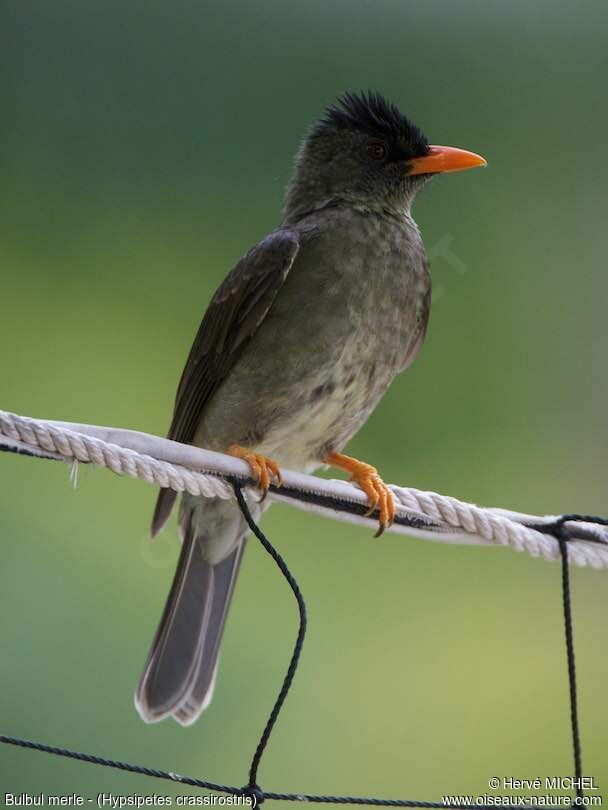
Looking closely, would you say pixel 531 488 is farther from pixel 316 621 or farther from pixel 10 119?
pixel 10 119

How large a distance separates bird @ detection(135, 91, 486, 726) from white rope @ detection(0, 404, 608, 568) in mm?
538

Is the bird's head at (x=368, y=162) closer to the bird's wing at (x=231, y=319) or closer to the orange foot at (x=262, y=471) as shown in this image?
the bird's wing at (x=231, y=319)

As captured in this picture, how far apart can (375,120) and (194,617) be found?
146 centimetres

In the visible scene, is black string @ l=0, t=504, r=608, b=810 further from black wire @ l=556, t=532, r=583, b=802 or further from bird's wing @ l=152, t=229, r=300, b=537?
bird's wing @ l=152, t=229, r=300, b=537

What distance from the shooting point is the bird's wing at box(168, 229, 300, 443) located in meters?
2.89

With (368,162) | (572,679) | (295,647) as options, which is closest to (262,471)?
(295,647)

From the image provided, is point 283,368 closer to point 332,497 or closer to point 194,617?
point 194,617

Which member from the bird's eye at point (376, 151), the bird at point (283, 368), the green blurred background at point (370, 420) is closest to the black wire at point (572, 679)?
the bird at point (283, 368)

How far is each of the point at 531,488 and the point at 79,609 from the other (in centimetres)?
238

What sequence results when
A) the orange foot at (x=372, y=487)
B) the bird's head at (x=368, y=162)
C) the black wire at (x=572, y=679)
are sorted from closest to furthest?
the black wire at (x=572, y=679)
the orange foot at (x=372, y=487)
the bird's head at (x=368, y=162)

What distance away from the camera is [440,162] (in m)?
3.21

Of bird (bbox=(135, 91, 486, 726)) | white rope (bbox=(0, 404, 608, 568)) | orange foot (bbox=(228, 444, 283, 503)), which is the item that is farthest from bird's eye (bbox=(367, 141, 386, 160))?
white rope (bbox=(0, 404, 608, 568))

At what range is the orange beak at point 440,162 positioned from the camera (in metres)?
3.15

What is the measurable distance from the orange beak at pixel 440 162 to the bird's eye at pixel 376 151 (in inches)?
3.4
